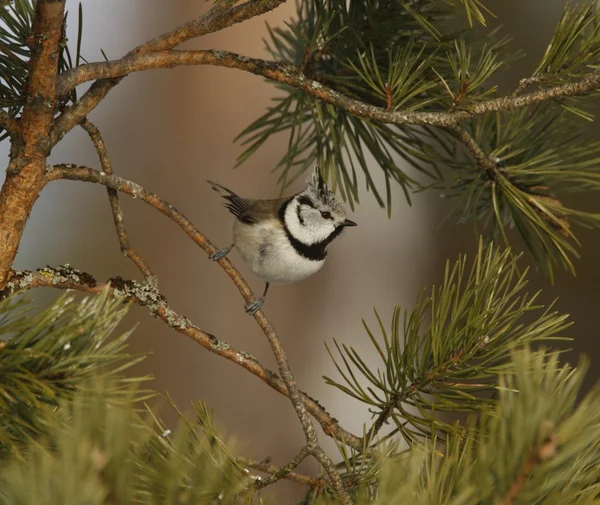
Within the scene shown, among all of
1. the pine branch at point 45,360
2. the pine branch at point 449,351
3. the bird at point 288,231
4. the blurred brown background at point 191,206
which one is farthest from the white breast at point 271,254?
the pine branch at point 45,360

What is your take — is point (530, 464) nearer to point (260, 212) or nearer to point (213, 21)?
point (213, 21)

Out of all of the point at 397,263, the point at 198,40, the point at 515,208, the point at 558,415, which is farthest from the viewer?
the point at 397,263

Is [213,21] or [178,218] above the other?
[213,21]

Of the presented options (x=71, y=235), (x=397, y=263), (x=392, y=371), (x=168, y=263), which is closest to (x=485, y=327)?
(x=392, y=371)

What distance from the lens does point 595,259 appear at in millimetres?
1263

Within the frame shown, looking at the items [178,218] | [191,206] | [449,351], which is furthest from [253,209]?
[449,351]

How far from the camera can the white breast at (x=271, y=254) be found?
3.02 ft

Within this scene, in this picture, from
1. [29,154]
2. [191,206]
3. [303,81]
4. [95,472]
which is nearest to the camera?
[95,472]

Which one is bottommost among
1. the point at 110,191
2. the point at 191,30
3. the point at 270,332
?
the point at 270,332

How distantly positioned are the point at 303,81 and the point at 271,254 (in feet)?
1.49

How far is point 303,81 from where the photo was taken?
505 millimetres

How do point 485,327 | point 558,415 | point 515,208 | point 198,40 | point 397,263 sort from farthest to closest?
point 397,263, point 198,40, point 515,208, point 485,327, point 558,415

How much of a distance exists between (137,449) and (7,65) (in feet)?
1.08

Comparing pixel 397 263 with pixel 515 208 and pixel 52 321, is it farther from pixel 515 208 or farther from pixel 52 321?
pixel 52 321
